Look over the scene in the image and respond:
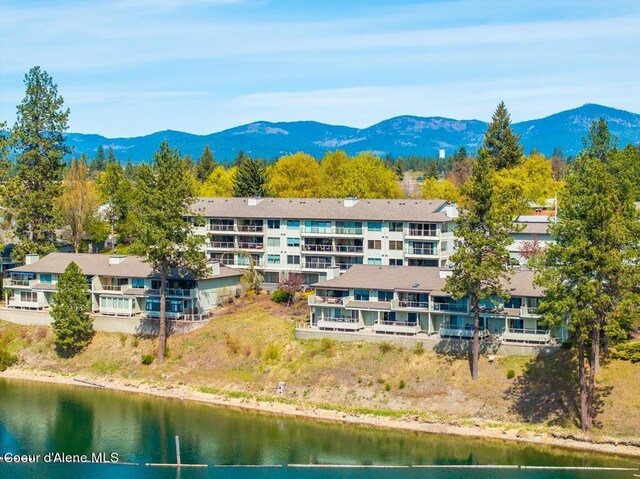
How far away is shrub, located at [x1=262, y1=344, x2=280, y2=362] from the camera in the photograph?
77562mm

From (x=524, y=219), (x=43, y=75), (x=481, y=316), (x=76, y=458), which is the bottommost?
(x=76, y=458)

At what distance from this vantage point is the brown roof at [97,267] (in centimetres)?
8915

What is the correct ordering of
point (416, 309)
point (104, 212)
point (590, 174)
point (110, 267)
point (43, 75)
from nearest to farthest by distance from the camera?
point (590, 174) → point (416, 309) → point (110, 267) → point (43, 75) → point (104, 212)

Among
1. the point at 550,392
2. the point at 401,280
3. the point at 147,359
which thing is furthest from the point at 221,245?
the point at 550,392

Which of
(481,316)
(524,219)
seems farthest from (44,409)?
(524,219)

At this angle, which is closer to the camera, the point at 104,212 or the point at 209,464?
the point at 209,464

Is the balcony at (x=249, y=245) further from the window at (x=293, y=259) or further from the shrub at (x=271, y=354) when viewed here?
the shrub at (x=271, y=354)

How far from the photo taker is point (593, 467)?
188 ft

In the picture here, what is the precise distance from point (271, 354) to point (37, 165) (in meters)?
39.8

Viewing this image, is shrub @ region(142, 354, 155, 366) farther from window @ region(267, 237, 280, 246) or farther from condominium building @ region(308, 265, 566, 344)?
window @ region(267, 237, 280, 246)

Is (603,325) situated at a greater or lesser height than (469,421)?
greater

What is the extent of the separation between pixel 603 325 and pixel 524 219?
133 ft

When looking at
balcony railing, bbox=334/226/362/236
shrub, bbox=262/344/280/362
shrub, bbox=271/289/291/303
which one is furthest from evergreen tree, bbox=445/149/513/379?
balcony railing, bbox=334/226/362/236

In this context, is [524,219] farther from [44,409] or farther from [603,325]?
[44,409]
